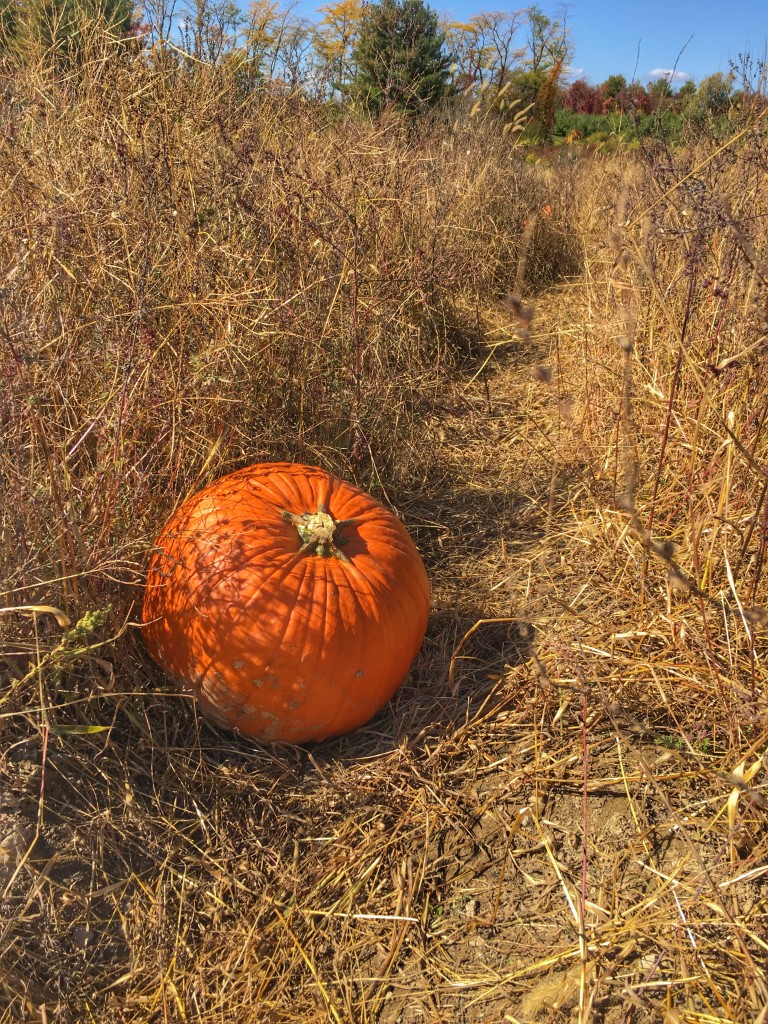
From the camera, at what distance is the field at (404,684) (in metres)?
1.69

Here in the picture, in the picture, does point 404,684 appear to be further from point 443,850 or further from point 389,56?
point 389,56

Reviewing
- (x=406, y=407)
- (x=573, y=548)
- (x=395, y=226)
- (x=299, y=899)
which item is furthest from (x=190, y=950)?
(x=395, y=226)

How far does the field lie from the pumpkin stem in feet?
1.53

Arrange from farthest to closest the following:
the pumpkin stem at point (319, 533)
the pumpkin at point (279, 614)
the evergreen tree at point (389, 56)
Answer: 1. the evergreen tree at point (389, 56)
2. the pumpkin stem at point (319, 533)
3. the pumpkin at point (279, 614)

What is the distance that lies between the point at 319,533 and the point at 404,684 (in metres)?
0.61

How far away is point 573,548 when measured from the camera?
297 cm

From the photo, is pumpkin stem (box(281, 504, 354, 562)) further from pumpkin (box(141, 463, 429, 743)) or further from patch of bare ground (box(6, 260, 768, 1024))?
patch of bare ground (box(6, 260, 768, 1024))

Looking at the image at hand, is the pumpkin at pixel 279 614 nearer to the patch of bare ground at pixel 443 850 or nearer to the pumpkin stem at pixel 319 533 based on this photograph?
the pumpkin stem at pixel 319 533

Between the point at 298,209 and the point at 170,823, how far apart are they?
2.49 m

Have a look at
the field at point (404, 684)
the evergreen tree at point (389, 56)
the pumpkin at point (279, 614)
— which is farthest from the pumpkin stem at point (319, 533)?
the evergreen tree at point (389, 56)

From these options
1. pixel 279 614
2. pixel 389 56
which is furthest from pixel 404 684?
pixel 389 56

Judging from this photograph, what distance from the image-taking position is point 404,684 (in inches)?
100

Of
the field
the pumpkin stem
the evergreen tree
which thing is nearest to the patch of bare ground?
the field

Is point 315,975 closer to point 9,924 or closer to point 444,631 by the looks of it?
point 9,924
